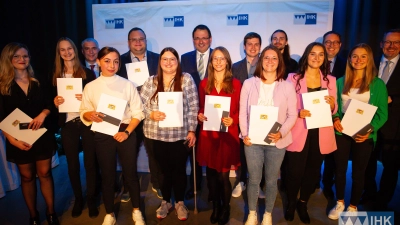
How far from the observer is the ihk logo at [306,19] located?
4086mm

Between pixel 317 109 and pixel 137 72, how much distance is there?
2038 millimetres

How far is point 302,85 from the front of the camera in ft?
8.34

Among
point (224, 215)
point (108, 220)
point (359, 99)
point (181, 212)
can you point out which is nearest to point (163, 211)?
point (181, 212)

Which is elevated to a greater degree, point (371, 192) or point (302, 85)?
point (302, 85)

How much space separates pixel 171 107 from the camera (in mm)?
2512

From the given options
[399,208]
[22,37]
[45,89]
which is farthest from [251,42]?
[22,37]

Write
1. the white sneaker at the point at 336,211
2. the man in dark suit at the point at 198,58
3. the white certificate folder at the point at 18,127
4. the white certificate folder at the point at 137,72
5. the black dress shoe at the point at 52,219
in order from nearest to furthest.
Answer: the white certificate folder at the point at 18,127, the black dress shoe at the point at 52,219, the white sneaker at the point at 336,211, the white certificate folder at the point at 137,72, the man in dark suit at the point at 198,58

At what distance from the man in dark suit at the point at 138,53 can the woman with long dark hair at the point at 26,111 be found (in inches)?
41.0

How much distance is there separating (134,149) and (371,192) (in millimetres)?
2908

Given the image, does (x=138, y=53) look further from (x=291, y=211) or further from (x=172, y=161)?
(x=291, y=211)

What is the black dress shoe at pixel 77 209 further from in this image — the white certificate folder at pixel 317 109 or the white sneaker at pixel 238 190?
the white certificate folder at pixel 317 109

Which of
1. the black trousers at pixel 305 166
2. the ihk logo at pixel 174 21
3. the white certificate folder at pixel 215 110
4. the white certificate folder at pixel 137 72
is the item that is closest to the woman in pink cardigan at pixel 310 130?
the black trousers at pixel 305 166

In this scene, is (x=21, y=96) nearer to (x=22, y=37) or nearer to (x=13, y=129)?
(x=13, y=129)

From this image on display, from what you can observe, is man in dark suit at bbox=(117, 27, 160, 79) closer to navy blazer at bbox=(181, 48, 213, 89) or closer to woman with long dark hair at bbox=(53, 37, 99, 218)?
navy blazer at bbox=(181, 48, 213, 89)
